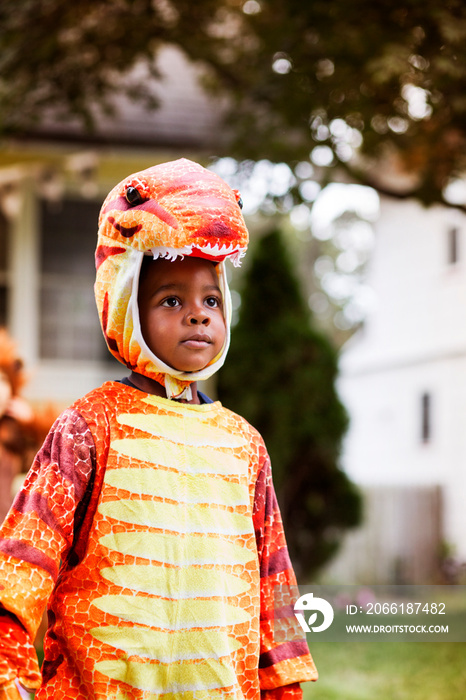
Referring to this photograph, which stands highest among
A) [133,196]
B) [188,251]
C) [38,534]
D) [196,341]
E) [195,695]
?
[133,196]

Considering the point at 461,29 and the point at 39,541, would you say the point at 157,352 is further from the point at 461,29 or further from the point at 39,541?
the point at 461,29

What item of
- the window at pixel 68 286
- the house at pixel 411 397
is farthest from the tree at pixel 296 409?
the house at pixel 411 397

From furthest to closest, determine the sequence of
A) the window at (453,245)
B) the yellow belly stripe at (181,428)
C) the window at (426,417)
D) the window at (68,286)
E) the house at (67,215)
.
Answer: the window at (426,417) < the window at (453,245) < the window at (68,286) < the house at (67,215) < the yellow belly stripe at (181,428)

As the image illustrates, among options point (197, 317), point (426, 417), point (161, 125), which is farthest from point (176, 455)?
point (426, 417)

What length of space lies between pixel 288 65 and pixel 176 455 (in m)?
5.03

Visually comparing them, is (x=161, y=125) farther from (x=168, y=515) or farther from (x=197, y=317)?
(x=168, y=515)

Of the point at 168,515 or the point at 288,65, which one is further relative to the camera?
the point at 288,65

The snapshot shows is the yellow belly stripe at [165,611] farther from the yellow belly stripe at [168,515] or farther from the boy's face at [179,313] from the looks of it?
the boy's face at [179,313]

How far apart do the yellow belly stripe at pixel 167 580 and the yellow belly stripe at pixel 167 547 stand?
19 mm

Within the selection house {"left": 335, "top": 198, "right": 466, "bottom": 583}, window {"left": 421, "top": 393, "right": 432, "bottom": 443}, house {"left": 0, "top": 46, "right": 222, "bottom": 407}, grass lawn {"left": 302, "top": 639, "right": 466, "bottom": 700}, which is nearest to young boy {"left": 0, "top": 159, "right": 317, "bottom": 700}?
grass lawn {"left": 302, "top": 639, "right": 466, "bottom": 700}

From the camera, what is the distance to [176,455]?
1.66 m

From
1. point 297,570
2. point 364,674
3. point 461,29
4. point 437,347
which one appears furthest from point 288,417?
point 437,347

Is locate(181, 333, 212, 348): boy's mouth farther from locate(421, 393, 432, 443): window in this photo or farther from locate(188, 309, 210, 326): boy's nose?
locate(421, 393, 432, 443): window

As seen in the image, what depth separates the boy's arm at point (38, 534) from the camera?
56.7 inches
